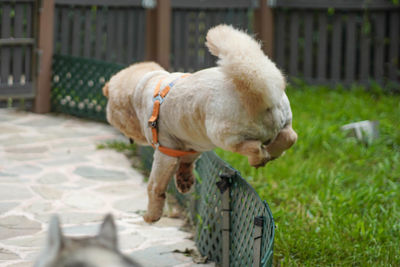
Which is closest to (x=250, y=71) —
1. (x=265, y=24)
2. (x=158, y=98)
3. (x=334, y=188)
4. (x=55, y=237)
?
(x=158, y=98)

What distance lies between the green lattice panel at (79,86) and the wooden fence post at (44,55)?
112mm

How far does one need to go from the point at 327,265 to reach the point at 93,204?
8.56ft

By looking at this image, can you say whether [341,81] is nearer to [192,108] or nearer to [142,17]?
[142,17]

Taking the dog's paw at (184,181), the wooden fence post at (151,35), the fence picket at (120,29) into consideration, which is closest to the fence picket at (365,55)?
the wooden fence post at (151,35)

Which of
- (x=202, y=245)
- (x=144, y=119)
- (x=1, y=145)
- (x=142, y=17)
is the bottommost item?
(x=202, y=245)

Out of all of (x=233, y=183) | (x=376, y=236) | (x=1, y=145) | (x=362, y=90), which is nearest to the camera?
(x=233, y=183)

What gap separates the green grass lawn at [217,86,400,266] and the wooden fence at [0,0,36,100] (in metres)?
4.20

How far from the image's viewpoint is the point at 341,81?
10.2 meters

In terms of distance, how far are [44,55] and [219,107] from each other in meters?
6.87

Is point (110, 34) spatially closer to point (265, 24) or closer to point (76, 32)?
point (76, 32)

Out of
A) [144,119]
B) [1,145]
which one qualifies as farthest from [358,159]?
[1,145]

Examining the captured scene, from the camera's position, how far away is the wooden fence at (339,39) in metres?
10.0

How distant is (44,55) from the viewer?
9117mm

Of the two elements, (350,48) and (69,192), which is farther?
(350,48)
